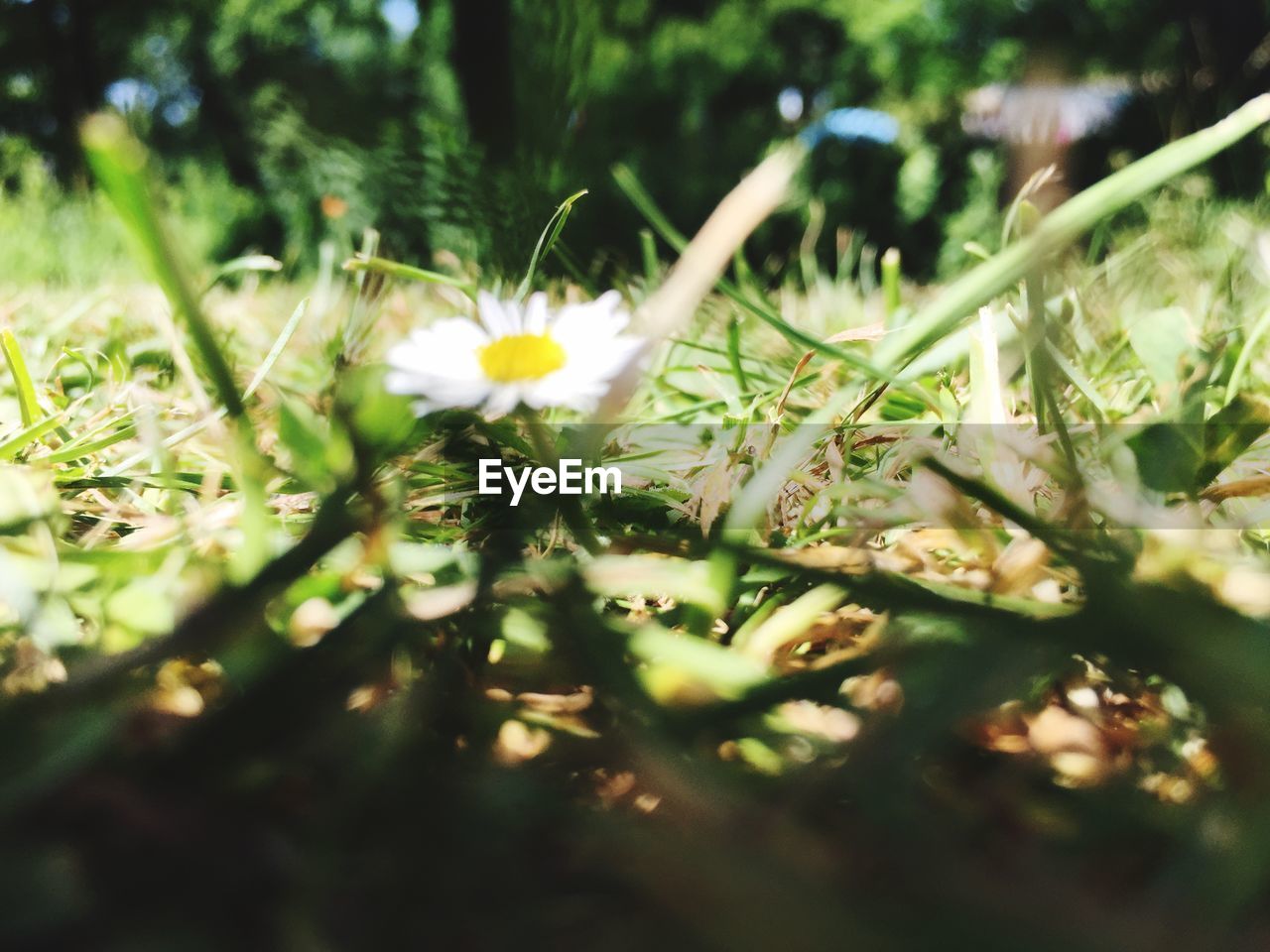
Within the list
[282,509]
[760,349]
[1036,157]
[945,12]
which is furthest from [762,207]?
[945,12]

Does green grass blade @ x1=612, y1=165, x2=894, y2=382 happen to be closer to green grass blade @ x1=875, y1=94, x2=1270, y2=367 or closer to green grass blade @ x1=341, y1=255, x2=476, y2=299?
green grass blade @ x1=875, y1=94, x2=1270, y2=367

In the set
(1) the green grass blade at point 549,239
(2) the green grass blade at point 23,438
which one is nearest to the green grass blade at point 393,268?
(1) the green grass blade at point 549,239

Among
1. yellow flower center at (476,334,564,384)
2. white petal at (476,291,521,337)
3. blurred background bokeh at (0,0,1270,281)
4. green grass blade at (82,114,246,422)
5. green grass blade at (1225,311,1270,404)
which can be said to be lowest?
blurred background bokeh at (0,0,1270,281)

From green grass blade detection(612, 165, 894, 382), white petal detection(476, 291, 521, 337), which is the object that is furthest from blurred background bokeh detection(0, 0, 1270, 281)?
white petal detection(476, 291, 521, 337)

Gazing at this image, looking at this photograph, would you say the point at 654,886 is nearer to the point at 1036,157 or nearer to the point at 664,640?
the point at 664,640

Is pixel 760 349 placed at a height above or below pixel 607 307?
below

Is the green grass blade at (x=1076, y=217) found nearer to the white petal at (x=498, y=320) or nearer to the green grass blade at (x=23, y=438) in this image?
the white petal at (x=498, y=320)

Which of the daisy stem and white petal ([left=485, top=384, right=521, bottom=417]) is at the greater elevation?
white petal ([left=485, top=384, right=521, bottom=417])
